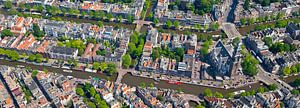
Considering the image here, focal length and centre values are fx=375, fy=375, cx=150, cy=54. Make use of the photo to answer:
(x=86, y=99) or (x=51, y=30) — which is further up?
(x=51, y=30)

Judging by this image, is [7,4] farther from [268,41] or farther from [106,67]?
[268,41]

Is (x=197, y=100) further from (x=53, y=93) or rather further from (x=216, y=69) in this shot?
(x=53, y=93)

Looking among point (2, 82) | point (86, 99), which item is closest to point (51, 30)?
point (2, 82)

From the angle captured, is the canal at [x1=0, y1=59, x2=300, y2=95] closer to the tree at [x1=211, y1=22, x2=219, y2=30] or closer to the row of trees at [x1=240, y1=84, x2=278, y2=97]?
the row of trees at [x1=240, y1=84, x2=278, y2=97]

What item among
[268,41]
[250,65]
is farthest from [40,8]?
[268,41]

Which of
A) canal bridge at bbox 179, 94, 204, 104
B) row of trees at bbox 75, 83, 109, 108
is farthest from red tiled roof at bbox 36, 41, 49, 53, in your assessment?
canal bridge at bbox 179, 94, 204, 104

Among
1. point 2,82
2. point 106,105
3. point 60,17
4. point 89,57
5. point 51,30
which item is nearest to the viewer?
point 106,105
